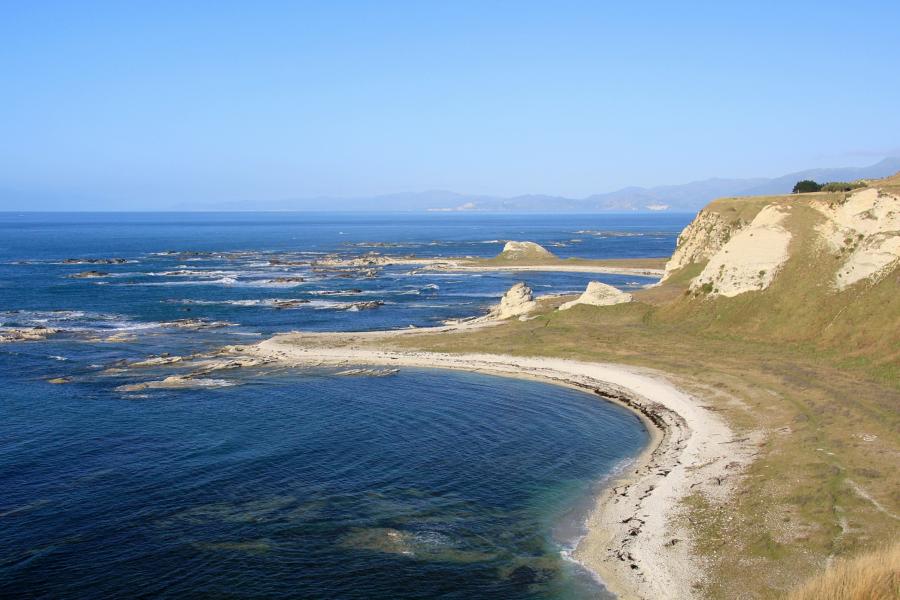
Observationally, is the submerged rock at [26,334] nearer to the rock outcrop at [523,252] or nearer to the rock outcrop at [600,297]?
the rock outcrop at [600,297]

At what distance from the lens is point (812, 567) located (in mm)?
23016

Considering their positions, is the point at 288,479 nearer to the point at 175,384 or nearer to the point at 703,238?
the point at 175,384

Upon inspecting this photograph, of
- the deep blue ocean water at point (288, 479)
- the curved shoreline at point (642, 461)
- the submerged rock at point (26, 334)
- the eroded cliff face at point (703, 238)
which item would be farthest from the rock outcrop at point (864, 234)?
the submerged rock at point (26, 334)

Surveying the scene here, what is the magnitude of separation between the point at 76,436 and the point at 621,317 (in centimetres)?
4743

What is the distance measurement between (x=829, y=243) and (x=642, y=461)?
32.6 m

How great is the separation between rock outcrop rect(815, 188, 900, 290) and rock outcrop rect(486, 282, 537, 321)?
2895 cm

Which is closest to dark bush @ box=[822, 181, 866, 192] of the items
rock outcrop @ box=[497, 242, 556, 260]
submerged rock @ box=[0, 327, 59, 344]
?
rock outcrop @ box=[497, 242, 556, 260]

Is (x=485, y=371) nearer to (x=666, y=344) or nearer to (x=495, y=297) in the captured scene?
(x=666, y=344)

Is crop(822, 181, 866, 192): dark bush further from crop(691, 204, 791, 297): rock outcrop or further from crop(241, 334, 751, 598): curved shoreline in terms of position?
crop(241, 334, 751, 598): curved shoreline

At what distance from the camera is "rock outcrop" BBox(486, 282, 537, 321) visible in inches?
2995

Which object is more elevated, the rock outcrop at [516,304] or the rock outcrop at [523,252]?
the rock outcrop at [523,252]

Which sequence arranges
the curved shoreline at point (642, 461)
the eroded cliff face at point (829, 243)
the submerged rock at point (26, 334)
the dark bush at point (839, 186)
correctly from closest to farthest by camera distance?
the curved shoreline at point (642, 461) < the eroded cliff face at point (829, 243) < the submerged rock at point (26, 334) < the dark bush at point (839, 186)

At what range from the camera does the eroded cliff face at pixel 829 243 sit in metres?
53.2

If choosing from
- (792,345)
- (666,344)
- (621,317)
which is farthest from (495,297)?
(792,345)
